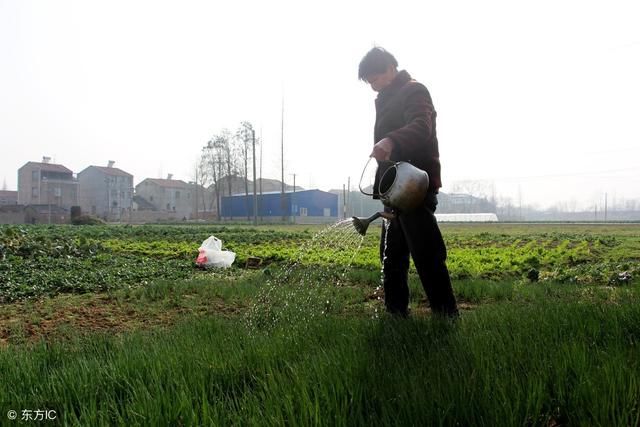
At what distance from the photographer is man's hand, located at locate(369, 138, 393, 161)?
9.27 ft

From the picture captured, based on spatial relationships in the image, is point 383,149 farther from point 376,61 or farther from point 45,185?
point 45,185

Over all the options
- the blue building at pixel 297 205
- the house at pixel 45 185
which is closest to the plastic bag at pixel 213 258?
the blue building at pixel 297 205

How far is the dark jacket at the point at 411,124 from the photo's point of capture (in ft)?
9.65

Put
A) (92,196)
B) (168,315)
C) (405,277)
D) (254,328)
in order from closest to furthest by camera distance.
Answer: (254,328) → (405,277) → (168,315) → (92,196)

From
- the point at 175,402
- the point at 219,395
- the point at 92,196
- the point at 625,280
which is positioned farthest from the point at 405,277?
the point at 92,196

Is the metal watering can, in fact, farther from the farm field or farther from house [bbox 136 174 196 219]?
house [bbox 136 174 196 219]

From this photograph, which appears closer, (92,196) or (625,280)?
(625,280)

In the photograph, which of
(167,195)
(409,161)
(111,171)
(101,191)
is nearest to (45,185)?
(101,191)

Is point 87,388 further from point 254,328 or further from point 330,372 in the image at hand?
point 254,328

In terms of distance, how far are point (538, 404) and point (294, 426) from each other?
783 millimetres

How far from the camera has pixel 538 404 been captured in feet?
4.46

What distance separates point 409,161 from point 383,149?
0.43 m

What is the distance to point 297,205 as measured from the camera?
2365 inches

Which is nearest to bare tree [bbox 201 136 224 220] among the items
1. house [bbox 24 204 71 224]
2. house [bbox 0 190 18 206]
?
house [bbox 24 204 71 224]
